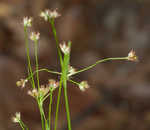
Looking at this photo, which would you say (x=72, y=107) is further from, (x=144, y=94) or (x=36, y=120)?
(x=144, y=94)

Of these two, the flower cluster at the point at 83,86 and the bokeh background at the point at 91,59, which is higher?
the bokeh background at the point at 91,59

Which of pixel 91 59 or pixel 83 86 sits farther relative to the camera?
pixel 91 59

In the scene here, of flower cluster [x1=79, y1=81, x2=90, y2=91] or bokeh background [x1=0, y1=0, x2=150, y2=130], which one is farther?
bokeh background [x1=0, y1=0, x2=150, y2=130]

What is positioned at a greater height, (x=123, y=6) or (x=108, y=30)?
(x=123, y=6)

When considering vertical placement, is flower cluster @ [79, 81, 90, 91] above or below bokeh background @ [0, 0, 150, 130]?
below

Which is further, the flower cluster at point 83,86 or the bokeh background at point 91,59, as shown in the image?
the bokeh background at point 91,59

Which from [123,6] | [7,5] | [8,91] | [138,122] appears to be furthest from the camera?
[123,6]

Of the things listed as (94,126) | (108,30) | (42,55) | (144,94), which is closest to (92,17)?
(108,30)

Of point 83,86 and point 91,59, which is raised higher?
point 91,59
